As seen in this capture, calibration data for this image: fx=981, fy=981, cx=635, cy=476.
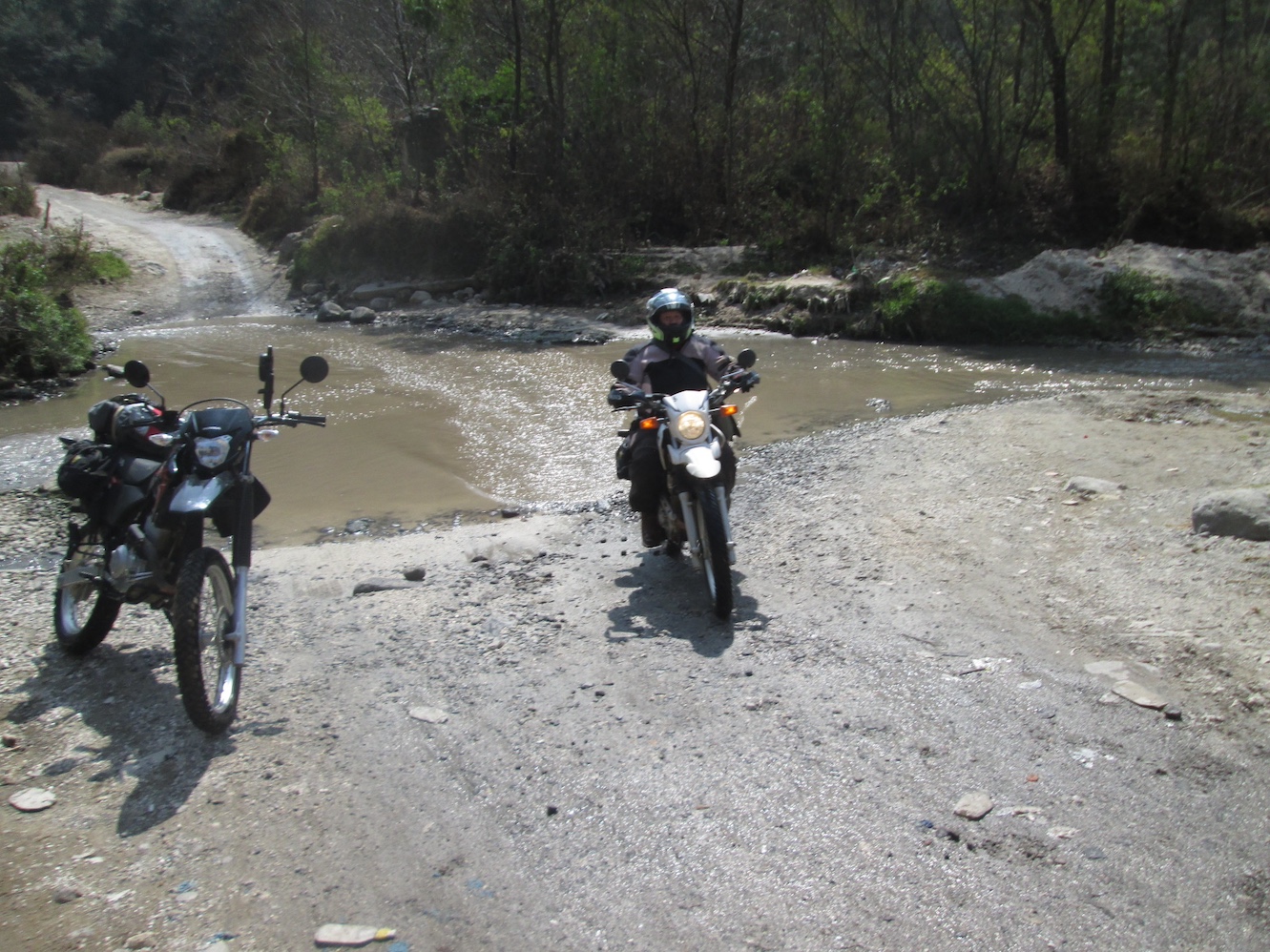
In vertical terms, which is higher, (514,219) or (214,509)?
(514,219)

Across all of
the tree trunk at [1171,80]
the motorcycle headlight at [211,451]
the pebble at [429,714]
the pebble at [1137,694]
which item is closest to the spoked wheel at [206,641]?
the motorcycle headlight at [211,451]

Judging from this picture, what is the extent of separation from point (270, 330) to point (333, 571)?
537 inches

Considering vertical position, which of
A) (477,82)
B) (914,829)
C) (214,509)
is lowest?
(914,829)

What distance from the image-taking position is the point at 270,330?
18.6 meters

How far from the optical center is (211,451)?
4.08 meters

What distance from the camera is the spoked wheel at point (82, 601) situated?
458 cm

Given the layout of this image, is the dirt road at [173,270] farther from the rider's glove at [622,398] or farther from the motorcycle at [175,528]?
the rider's glove at [622,398]

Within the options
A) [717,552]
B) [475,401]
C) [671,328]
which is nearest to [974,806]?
[717,552]

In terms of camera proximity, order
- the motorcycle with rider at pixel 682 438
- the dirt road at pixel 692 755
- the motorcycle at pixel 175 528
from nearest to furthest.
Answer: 1. the dirt road at pixel 692 755
2. the motorcycle at pixel 175 528
3. the motorcycle with rider at pixel 682 438

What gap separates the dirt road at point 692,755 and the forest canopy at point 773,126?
45.7ft

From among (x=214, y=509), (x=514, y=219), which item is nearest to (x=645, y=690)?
(x=214, y=509)

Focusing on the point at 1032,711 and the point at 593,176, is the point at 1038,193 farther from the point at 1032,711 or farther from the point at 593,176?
the point at 1032,711

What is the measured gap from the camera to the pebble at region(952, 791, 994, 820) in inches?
132

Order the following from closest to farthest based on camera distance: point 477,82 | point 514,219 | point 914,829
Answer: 1. point 914,829
2. point 514,219
3. point 477,82
